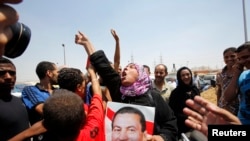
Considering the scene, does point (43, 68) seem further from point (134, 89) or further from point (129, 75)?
point (134, 89)

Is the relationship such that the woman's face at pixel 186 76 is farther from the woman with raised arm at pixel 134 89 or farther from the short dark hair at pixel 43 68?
the short dark hair at pixel 43 68

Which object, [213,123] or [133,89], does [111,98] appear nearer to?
[133,89]

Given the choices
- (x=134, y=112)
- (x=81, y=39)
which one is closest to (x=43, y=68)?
(x=81, y=39)

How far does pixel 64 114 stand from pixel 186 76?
3.41 metres

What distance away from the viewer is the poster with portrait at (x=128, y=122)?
1.85m

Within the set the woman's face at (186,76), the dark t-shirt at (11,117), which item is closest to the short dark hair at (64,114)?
the dark t-shirt at (11,117)

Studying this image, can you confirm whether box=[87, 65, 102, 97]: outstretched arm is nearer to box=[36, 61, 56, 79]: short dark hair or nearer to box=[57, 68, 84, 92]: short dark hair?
box=[57, 68, 84, 92]: short dark hair

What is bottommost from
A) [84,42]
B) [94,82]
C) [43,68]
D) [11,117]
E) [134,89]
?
[11,117]

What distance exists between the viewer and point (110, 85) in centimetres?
253

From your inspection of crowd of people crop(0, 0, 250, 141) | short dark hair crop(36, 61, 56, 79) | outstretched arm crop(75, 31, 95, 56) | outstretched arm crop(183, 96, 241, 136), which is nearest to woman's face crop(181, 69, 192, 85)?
crowd of people crop(0, 0, 250, 141)

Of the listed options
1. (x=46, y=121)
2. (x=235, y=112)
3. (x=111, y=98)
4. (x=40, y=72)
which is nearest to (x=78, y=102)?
(x=46, y=121)

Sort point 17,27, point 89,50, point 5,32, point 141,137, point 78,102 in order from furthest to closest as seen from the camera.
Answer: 1. point 89,50
2. point 141,137
3. point 78,102
4. point 17,27
5. point 5,32

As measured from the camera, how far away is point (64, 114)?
5.13ft

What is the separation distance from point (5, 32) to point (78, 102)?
845mm
